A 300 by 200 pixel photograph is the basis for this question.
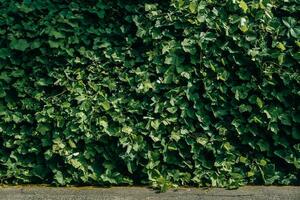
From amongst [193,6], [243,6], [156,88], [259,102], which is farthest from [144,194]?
[243,6]

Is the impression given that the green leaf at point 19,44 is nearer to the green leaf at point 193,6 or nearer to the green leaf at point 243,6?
the green leaf at point 193,6

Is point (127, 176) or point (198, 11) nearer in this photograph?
point (198, 11)

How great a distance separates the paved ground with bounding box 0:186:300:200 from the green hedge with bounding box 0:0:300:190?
0.09 meters

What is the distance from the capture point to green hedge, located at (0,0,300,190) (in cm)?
482

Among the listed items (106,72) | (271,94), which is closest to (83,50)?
(106,72)

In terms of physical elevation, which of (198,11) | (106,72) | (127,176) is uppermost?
(198,11)

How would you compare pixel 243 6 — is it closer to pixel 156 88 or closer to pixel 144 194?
pixel 156 88

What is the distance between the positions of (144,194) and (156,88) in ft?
2.80

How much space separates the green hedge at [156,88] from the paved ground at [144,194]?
0.28 ft

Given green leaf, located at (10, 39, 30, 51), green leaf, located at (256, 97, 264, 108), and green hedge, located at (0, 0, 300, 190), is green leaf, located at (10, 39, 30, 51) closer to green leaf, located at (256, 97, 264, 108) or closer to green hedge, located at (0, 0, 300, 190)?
green hedge, located at (0, 0, 300, 190)

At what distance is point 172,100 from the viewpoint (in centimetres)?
488

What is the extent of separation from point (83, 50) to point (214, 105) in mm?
1133

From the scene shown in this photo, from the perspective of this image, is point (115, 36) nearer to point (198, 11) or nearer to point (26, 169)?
point (198, 11)

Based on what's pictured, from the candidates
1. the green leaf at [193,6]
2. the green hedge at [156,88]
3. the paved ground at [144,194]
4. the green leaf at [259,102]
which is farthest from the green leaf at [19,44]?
the green leaf at [259,102]
